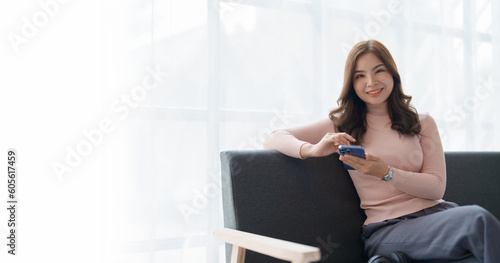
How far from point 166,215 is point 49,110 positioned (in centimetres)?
68

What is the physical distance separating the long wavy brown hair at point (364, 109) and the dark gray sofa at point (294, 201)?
0.16m

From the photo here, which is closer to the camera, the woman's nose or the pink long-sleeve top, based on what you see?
the pink long-sleeve top

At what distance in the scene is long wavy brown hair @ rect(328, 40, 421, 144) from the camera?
1.87m

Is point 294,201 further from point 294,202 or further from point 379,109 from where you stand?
point 379,109

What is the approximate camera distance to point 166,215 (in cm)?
207

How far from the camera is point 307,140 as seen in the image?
187cm

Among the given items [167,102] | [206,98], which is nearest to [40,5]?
[167,102]

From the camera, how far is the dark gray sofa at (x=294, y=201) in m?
1.63

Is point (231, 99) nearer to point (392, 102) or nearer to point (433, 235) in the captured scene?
point (392, 102)
